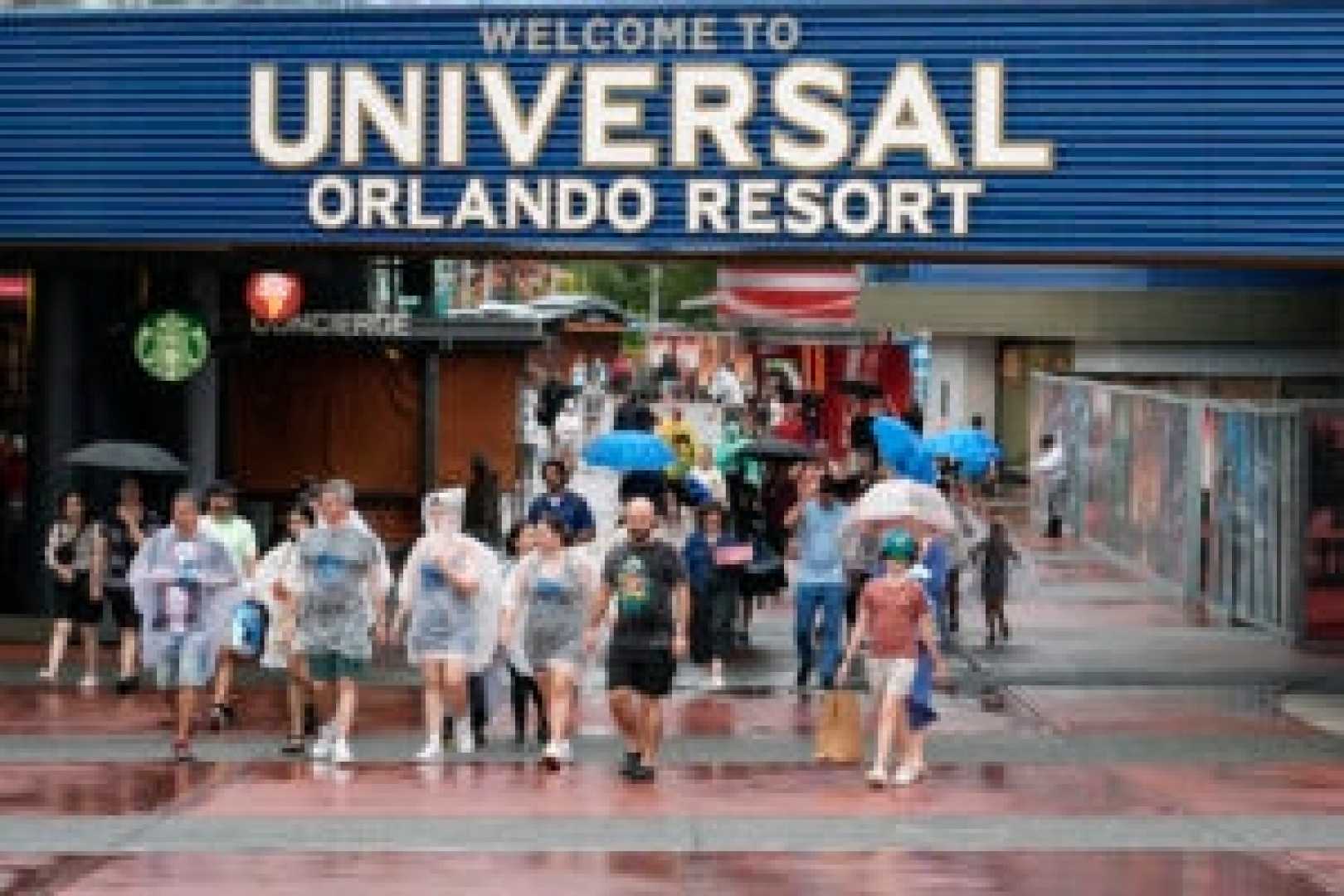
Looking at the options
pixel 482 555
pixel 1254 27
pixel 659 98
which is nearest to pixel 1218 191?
pixel 1254 27

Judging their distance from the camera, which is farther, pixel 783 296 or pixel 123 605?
pixel 783 296

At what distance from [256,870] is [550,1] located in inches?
357

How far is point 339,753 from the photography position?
664 inches

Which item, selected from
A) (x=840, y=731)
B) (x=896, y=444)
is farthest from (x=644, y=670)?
(x=896, y=444)

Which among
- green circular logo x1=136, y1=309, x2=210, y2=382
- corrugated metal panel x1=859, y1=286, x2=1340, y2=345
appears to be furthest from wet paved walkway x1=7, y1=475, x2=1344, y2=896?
corrugated metal panel x1=859, y1=286, x2=1340, y2=345

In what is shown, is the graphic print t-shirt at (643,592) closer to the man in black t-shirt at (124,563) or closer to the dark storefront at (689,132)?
the dark storefront at (689,132)

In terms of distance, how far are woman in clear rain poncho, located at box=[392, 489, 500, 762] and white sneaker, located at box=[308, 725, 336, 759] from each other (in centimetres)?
57

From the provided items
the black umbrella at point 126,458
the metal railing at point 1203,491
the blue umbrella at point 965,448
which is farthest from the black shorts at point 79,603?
the metal railing at point 1203,491

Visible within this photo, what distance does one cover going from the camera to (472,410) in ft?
99.0

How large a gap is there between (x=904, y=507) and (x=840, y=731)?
8.72ft

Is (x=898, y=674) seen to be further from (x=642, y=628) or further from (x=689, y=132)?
(x=689, y=132)

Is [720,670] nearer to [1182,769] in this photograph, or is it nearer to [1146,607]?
[1182,769]

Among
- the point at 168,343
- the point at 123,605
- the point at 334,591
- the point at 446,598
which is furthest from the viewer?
the point at 168,343

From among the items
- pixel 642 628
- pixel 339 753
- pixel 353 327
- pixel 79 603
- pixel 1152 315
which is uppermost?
pixel 1152 315
